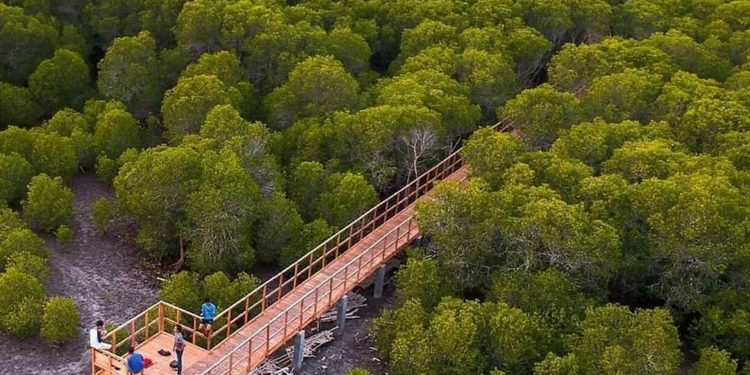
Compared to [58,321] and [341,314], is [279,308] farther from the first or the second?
[58,321]

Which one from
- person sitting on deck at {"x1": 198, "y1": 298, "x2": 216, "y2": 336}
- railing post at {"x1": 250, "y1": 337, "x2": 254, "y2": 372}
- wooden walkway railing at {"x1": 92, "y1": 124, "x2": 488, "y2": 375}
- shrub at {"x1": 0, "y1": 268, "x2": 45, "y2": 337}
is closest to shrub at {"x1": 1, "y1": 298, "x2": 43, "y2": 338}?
shrub at {"x1": 0, "y1": 268, "x2": 45, "y2": 337}

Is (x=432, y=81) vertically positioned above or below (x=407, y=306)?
above

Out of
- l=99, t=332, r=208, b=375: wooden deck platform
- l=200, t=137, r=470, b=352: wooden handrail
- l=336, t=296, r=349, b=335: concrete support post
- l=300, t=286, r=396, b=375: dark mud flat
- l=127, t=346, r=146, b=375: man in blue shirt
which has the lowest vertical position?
l=300, t=286, r=396, b=375: dark mud flat

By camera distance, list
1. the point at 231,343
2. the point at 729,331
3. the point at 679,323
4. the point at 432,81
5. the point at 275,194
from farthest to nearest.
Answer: the point at 432,81 → the point at 275,194 → the point at 679,323 → the point at 729,331 → the point at 231,343

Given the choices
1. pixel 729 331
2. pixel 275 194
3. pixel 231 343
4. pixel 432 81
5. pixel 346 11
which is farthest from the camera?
pixel 346 11

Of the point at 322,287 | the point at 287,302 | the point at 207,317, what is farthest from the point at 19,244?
the point at 322,287

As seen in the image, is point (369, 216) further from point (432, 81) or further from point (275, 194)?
point (432, 81)

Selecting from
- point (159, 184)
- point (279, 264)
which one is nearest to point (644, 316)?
point (279, 264)

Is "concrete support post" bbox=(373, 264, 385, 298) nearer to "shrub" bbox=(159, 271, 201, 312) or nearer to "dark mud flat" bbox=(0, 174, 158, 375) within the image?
"shrub" bbox=(159, 271, 201, 312)

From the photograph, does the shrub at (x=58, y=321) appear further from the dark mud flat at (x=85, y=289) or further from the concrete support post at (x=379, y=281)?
the concrete support post at (x=379, y=281)
